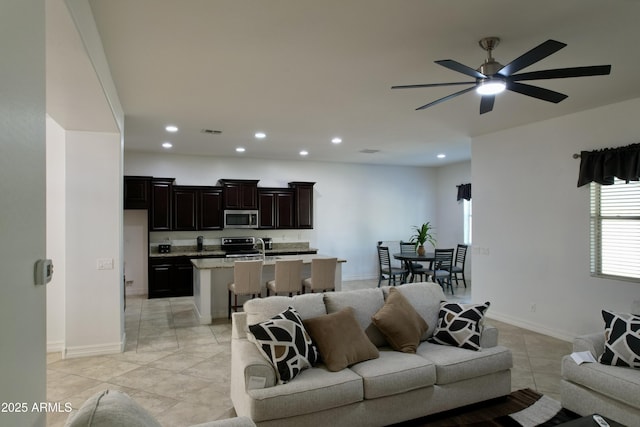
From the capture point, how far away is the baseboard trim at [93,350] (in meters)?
4.37

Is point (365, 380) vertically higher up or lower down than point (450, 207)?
lower down

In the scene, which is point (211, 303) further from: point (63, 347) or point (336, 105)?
point (336, 105)

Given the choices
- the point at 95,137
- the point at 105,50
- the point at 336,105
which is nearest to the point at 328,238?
the point at 336,105

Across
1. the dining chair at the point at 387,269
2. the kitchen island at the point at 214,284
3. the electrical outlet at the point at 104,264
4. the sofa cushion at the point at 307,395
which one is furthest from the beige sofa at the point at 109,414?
the dining chair at the point at 387,269

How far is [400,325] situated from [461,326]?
0.55 metres

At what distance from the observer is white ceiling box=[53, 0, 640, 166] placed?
251 cm

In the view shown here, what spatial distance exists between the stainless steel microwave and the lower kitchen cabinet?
114 centimetres

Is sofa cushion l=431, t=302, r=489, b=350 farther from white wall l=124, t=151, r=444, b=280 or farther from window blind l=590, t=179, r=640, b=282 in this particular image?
white wall l=124, t=151, r=444, b=280

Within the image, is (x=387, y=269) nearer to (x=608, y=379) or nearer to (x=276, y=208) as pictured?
(x=276, y=208)

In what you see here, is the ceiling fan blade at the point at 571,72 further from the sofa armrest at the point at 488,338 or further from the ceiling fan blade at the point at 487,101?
the sofa armrest at the point at 488,338

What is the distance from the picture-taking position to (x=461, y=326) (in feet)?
10.9

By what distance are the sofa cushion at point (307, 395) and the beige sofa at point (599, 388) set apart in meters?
1.73

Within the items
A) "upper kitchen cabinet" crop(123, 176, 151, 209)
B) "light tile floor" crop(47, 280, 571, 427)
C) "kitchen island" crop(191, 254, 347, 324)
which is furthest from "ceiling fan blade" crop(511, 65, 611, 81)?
"upper kitchen cabinet" crop(123, 176, 151, 209)

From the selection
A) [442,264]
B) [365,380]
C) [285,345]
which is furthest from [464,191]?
[285,345]
